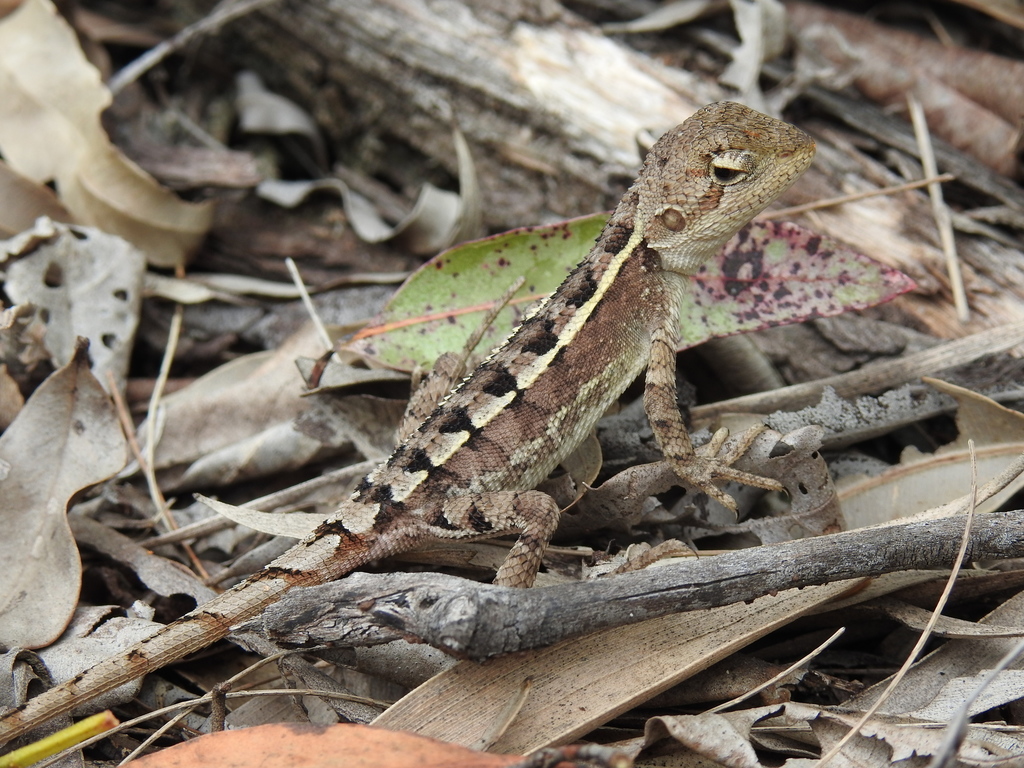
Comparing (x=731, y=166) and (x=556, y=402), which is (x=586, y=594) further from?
(x=731, y=166)

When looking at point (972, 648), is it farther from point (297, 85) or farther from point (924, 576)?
point (297, 85)

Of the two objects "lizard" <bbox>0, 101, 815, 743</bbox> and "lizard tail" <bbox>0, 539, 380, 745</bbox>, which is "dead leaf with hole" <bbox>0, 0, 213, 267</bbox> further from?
"lizard tail" <bbox>0, 539, 380, 745</bbox>

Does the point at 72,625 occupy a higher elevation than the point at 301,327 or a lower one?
lower

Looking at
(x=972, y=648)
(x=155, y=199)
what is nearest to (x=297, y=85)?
(x=155, y=199)

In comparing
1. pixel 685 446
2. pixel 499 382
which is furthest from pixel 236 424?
pixel 685 446

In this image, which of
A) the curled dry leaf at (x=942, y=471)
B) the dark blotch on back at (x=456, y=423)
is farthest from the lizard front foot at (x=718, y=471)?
the dark blotch on back at (x=456, y=423)

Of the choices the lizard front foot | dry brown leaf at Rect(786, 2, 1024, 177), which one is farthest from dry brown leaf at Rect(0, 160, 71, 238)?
dry brown leaf at Rect(786, 2, 1024, 177)
